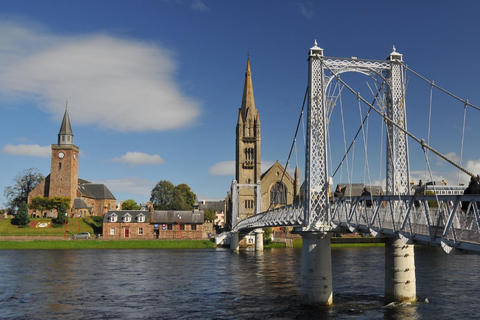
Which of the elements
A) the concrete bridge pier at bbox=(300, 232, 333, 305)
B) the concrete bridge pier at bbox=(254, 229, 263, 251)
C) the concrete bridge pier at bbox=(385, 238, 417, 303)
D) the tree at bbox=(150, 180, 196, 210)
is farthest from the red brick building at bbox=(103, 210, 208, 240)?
the concrete bridge pier at bbox=(385, 238, 417, 303)

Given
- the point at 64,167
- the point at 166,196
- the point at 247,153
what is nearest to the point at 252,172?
the point at 247,153

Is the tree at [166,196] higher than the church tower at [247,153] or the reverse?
the reverse

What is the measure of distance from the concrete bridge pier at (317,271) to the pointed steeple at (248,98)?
331ft

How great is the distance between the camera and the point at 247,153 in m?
126

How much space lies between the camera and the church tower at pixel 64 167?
12738 centimetres

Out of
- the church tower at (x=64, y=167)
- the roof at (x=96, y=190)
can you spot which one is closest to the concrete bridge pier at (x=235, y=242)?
the church tower at (x=64, y=167)

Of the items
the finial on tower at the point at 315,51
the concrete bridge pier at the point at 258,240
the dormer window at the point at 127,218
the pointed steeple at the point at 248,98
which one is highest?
the pointed steeple at the point at 248,98

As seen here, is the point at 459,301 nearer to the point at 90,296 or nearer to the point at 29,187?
the point at 90,296

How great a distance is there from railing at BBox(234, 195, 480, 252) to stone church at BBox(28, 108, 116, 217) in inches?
4060

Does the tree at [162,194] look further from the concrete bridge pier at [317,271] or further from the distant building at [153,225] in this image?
the concrete bridge pier at [317,271]

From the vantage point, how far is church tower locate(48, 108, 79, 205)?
127375mm

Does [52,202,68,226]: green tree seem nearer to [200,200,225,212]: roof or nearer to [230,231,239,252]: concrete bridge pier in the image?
[230,231,239,252]: concrete bridge pier

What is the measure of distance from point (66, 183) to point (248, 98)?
48526 mm

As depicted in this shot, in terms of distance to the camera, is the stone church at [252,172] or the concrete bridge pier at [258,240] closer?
the concrete bridge pier at [258,240]
